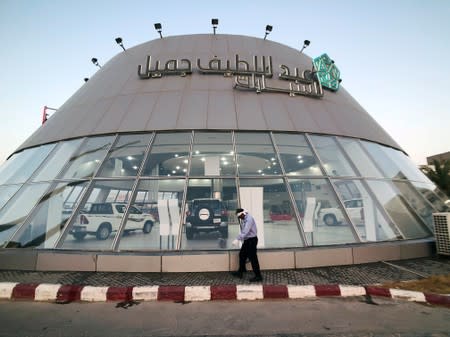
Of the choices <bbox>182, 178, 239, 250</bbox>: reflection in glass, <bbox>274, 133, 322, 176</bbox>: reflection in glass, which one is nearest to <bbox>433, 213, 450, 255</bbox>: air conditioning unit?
<bbox>274, 133, 322, 176</bbox>: reflection in glass

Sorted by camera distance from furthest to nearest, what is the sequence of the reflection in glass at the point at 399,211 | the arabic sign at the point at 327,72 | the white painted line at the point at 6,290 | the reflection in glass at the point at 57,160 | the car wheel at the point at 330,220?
the arabic sign at the point at 327,72 → the reflection in glass at the point at 57,160 → the reflection in glass at the point at 399,211 → the car wheel at the point at 330,220 → the white painted line at the point at 6,290

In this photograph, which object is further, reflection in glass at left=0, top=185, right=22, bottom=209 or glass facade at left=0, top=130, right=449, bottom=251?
reflection in glass at left=0, top=185, right=22, bottom=209

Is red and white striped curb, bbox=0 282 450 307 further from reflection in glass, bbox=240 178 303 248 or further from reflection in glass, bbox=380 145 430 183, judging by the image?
reflection in glass, bbox=380 145 430 183

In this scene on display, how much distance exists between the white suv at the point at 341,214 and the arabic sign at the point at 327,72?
6680 millimetres

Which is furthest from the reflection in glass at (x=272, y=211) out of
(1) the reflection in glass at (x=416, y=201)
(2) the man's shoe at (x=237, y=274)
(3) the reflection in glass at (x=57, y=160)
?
(3) the reflection in glass at (x=57, y=160)

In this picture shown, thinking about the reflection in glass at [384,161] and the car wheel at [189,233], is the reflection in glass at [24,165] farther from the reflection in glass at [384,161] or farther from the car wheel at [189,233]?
the reflection in glass at [384,161]

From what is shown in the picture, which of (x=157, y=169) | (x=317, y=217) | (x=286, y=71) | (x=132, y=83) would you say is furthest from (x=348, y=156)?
(x=132, y=83)

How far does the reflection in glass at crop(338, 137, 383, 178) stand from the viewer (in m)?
8.58

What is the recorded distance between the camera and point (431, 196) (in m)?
9.81

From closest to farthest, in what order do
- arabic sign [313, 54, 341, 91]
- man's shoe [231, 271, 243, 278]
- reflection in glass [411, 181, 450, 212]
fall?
man's shoe [231, 271, 243, 278] < reflection in glass [411, 181, 450, 212] < arabic sign [313, 54, 341, 91]

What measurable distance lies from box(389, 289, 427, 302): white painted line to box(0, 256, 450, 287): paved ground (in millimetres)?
480

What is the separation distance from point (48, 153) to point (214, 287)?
8288 millimetres

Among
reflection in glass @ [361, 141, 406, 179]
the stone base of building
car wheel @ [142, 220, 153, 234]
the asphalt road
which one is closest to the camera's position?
the asphalt road

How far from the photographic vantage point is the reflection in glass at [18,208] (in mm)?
6927
